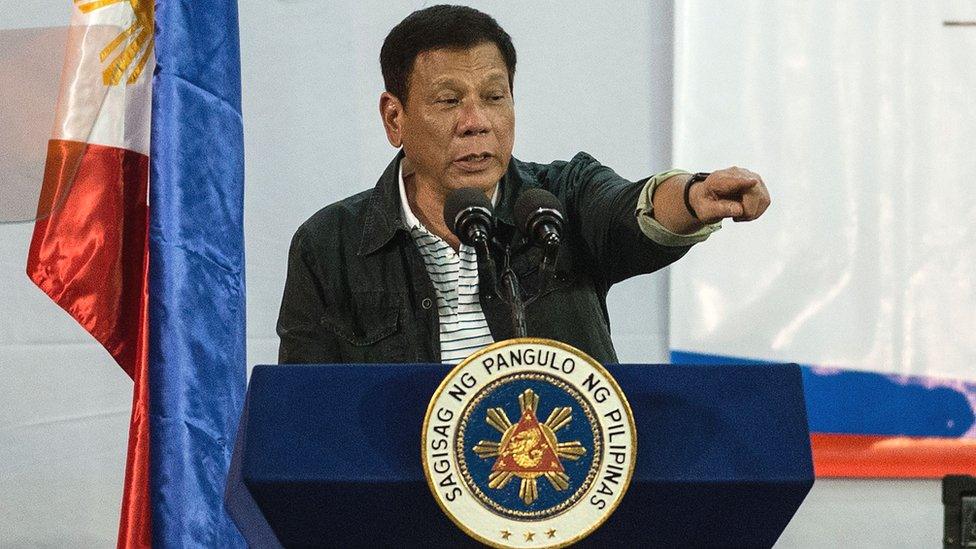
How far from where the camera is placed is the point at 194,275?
1.87 metres

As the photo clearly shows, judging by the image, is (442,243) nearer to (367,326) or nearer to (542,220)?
(367,326)

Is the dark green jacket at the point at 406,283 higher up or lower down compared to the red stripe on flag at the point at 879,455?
higher up

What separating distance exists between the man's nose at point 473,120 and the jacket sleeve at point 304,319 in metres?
0.28

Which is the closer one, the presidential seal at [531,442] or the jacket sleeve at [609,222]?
the presidential seal at [531,442]

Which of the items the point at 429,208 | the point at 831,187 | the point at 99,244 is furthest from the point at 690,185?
the point at 831,187

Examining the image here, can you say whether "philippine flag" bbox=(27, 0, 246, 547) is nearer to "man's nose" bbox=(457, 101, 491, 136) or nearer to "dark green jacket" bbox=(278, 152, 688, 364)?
"dark green jacket" bbox=(278, 152, 688, 364)

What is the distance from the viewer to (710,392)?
3.59ft

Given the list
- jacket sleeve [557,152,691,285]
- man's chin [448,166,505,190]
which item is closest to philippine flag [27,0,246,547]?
man's chin [448,166,505,190]

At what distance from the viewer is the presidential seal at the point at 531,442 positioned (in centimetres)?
104

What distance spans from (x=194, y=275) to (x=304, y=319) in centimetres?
28

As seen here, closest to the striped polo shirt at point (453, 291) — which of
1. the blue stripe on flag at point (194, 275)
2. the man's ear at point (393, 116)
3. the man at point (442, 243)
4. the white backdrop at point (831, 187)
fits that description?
the man at point (442, 243)

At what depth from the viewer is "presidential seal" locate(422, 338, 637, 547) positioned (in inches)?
41.1

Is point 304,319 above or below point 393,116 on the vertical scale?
below

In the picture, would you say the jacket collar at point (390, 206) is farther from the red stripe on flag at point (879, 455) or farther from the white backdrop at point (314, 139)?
the red stripe on flag at point (879, 455)
